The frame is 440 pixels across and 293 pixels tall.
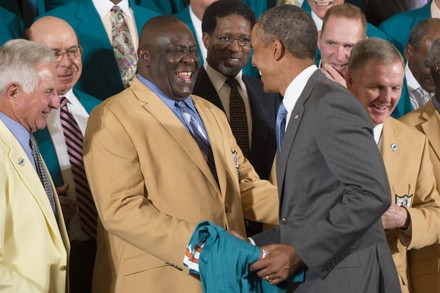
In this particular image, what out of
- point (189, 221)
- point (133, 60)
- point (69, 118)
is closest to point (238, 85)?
point (133, 60)

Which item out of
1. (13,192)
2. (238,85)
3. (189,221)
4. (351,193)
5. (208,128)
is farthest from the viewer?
(238,85)

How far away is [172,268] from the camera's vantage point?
332 cm

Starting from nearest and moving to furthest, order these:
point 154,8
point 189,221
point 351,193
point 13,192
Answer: point 351,193 → point 13,192 → point 189,221 → point 154,8

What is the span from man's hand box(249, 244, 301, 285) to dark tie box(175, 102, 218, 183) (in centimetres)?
55

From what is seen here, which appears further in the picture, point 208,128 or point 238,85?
point 238,85

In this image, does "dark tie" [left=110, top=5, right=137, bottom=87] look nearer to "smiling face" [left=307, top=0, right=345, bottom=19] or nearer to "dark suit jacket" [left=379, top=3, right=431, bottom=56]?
"smiling face" [left=307, top=0, right=345, bottom=19]

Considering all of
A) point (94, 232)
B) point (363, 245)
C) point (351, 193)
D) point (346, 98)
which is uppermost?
point (346, 98)

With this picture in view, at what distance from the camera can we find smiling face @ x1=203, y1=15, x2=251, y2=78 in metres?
4.20

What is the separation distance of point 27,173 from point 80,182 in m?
0.67

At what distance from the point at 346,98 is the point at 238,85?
1.46 m

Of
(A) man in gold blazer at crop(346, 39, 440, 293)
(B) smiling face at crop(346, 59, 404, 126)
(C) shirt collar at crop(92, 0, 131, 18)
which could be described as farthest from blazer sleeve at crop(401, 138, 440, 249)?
(C) shirt collar at crop(92, 0, 131, 18)

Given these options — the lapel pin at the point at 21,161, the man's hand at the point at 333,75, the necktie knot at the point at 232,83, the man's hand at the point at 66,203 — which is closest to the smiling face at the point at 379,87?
the man's hand at the point at 333,75

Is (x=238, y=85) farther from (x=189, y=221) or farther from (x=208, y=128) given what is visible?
(x=189, y=221)

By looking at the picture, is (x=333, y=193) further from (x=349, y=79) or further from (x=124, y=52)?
(x=124, y=52)
